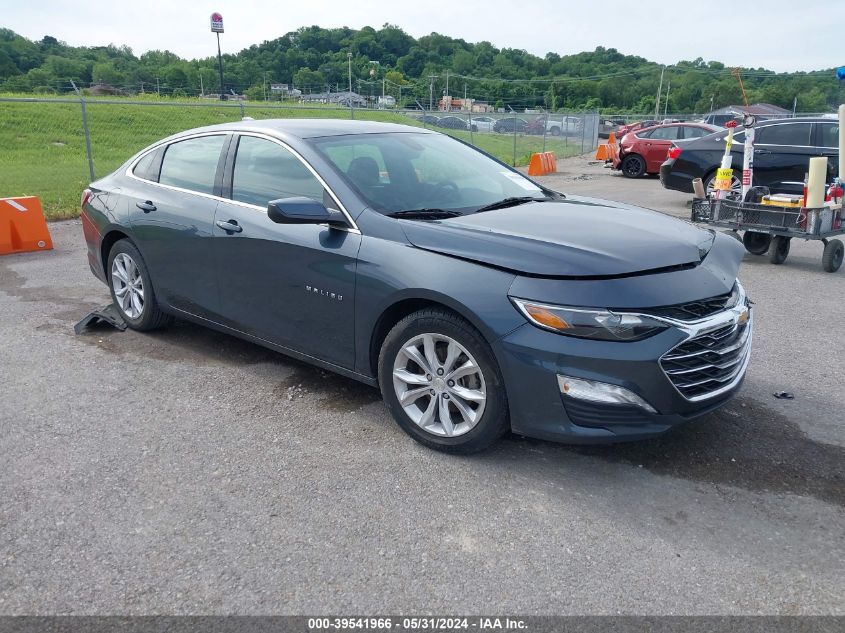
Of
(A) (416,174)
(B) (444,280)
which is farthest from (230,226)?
(B) (444,280)

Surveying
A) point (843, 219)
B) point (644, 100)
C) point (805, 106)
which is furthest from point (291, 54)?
point (843, 219)

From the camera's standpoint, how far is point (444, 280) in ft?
11.2

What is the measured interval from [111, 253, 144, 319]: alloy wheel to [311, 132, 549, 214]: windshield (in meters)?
2.02

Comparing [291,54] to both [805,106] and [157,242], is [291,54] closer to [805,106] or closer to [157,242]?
[805,106]

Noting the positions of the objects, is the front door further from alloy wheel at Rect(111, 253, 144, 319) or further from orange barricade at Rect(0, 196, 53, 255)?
orange barricade at Rect(0, 196, 53, 255)

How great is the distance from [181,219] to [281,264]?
1.11m

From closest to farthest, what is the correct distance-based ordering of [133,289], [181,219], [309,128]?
1. [309,128]
2. [181,219]
3. [133,289]

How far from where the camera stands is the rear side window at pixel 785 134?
1137 centimetres

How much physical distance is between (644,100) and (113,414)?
92.9m

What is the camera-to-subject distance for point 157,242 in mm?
5074

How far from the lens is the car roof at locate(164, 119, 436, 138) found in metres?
4.48

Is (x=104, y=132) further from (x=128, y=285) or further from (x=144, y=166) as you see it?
(x=128, y=285)

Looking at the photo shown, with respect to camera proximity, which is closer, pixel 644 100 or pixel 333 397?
pixel 333 397

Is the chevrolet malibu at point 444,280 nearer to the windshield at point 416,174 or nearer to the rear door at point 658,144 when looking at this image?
the windshield at point 416,174
